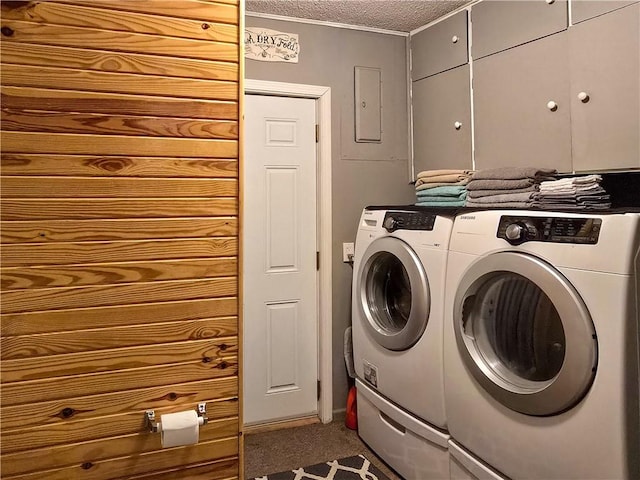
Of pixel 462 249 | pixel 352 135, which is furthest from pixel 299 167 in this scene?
pixel 462 249

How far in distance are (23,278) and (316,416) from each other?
2.24m

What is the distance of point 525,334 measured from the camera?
1744 millimetres

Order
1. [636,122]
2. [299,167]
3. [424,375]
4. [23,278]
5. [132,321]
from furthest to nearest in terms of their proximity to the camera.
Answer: [299,167] → [424,375] → [636,122] → [132,321] → [23,278]

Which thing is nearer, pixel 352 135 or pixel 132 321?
pixel 132 321

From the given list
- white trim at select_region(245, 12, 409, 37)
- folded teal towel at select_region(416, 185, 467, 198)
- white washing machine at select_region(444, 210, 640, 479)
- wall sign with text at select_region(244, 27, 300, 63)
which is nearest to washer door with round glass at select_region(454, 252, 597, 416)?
white washing machine at select_region(444, 210, 640, 479)

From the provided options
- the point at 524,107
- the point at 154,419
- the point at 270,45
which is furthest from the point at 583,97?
the point at 154,419

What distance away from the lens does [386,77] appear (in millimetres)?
3119

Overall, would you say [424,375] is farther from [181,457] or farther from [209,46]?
[209,46]

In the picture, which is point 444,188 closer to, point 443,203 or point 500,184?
point 443,203

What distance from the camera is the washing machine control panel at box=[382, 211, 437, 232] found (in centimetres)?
216

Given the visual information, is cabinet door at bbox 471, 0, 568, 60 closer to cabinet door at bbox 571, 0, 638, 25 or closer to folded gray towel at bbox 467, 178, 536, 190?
cabinet door at bbox 571, 0, 638, 25

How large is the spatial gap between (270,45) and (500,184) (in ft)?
5.10

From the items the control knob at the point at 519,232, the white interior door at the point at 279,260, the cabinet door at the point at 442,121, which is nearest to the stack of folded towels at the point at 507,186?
the control knob at the point at 519,232

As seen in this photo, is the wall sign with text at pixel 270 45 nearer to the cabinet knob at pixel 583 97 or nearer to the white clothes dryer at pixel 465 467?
the cabinet knob at pixel 583 97
